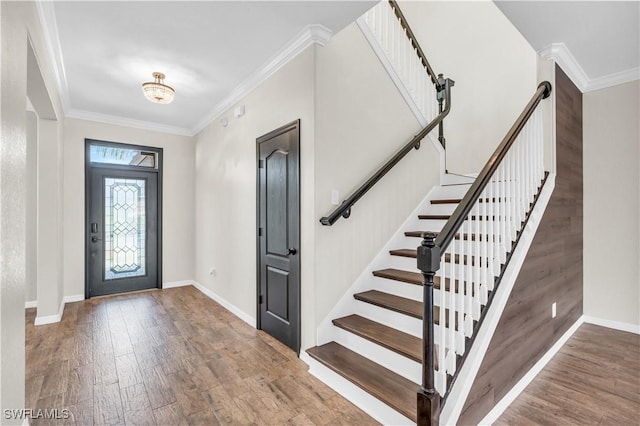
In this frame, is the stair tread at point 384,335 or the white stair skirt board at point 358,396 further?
the stair tread at point 384,335

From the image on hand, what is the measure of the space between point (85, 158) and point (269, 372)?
13.7 feet

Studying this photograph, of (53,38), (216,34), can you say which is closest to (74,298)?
(53,38)

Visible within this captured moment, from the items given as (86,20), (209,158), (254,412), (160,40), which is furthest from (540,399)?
(209,158)

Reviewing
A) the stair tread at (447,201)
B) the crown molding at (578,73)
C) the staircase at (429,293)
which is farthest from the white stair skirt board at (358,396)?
the crown molding at (578,73)

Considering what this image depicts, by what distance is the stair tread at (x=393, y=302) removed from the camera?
226cm

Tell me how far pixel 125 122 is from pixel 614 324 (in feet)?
22.5

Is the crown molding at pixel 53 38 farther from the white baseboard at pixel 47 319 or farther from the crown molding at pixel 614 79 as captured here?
the crown molding at pixel 614 79

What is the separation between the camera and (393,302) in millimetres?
2457

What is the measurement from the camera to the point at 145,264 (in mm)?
4980

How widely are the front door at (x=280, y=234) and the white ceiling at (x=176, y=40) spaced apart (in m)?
0.79

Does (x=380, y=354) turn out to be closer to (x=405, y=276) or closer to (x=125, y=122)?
(x=405, y=276)

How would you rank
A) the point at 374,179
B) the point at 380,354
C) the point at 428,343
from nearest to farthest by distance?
the point at 428,343
the point at 380,354
the point at 374,179

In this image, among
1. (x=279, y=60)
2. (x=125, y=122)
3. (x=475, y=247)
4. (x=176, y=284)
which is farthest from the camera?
(x=176, y=284)

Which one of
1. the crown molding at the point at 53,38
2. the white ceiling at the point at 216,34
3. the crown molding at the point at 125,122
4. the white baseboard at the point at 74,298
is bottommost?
the white baseboard at the point at 74,298
